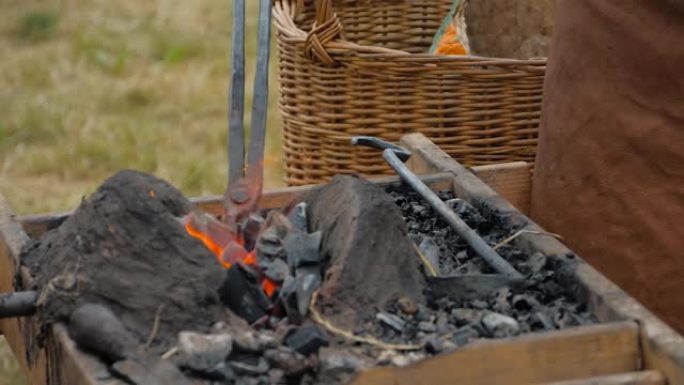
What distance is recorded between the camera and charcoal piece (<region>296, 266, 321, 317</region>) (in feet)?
5.91

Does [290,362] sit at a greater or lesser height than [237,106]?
lesser

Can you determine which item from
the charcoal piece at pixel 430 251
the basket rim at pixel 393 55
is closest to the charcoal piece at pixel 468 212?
the charcoal piece at pixel 430 251

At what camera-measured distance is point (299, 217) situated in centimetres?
211

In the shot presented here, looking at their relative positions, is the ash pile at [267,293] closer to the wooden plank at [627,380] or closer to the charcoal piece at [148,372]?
the charcoal piece at [148,372]

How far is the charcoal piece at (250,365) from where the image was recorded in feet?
5.44

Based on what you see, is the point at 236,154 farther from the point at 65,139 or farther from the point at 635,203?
the point at 65,139

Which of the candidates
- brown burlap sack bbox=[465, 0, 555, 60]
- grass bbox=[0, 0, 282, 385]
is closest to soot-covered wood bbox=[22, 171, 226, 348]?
grass bbox=[0, 0, 282, 385]

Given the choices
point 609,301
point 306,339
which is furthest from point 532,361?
point 306,339

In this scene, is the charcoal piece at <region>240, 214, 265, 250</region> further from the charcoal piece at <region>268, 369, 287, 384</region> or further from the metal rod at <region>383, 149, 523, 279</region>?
the charcoal piece at <region>268, 369, 287, 384</region>

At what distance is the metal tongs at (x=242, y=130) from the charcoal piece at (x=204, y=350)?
0.43 metres

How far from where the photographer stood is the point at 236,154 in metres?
2.12

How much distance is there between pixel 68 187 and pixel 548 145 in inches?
94.0

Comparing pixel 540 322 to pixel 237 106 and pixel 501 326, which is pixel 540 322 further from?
pixel 237 106

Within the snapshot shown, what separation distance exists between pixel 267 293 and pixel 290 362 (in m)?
0.26
